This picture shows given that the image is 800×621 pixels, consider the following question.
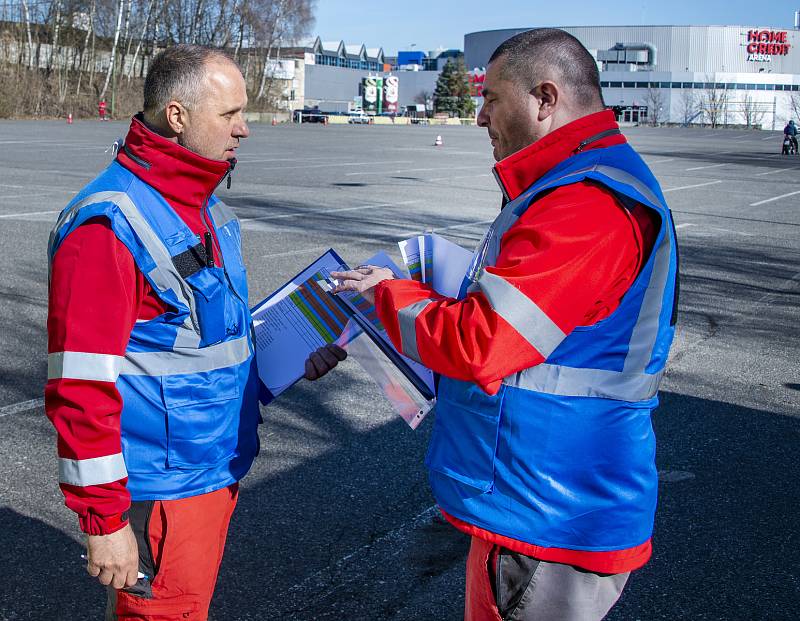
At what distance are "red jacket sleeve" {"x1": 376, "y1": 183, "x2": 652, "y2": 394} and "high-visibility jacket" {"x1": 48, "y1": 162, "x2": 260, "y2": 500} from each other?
72 centimetres

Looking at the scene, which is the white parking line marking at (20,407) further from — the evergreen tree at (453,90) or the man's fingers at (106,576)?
the evergreen tree at (453,90)

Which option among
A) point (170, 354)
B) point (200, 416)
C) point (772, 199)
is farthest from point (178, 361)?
point (772, 199)

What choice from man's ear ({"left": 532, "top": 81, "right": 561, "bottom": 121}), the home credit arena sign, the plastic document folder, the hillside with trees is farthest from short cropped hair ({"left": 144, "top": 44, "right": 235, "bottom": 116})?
the home credit arena sign

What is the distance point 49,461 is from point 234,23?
8062 centimetres

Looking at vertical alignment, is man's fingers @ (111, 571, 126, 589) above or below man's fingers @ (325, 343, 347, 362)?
below

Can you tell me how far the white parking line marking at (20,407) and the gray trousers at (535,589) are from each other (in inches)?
169


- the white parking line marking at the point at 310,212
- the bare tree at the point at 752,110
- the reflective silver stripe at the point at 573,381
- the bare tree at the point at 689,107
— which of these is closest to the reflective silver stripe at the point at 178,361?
the reflective silver stripe at the point at 573,381

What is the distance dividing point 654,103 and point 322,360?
410 ft

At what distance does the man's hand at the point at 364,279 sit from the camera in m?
2.39

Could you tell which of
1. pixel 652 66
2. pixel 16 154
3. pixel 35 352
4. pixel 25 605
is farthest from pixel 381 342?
pixel 652 66

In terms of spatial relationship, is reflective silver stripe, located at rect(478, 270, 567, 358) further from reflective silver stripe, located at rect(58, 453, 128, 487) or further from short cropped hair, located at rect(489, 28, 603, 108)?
reflective silver stripe, located at rect(58, 453, 128, 487)

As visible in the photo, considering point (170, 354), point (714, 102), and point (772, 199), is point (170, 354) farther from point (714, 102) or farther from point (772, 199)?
point (714, 102)

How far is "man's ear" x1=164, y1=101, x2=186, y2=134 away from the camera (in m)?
2.68

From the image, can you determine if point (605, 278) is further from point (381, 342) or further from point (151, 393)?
point (151, 393)
